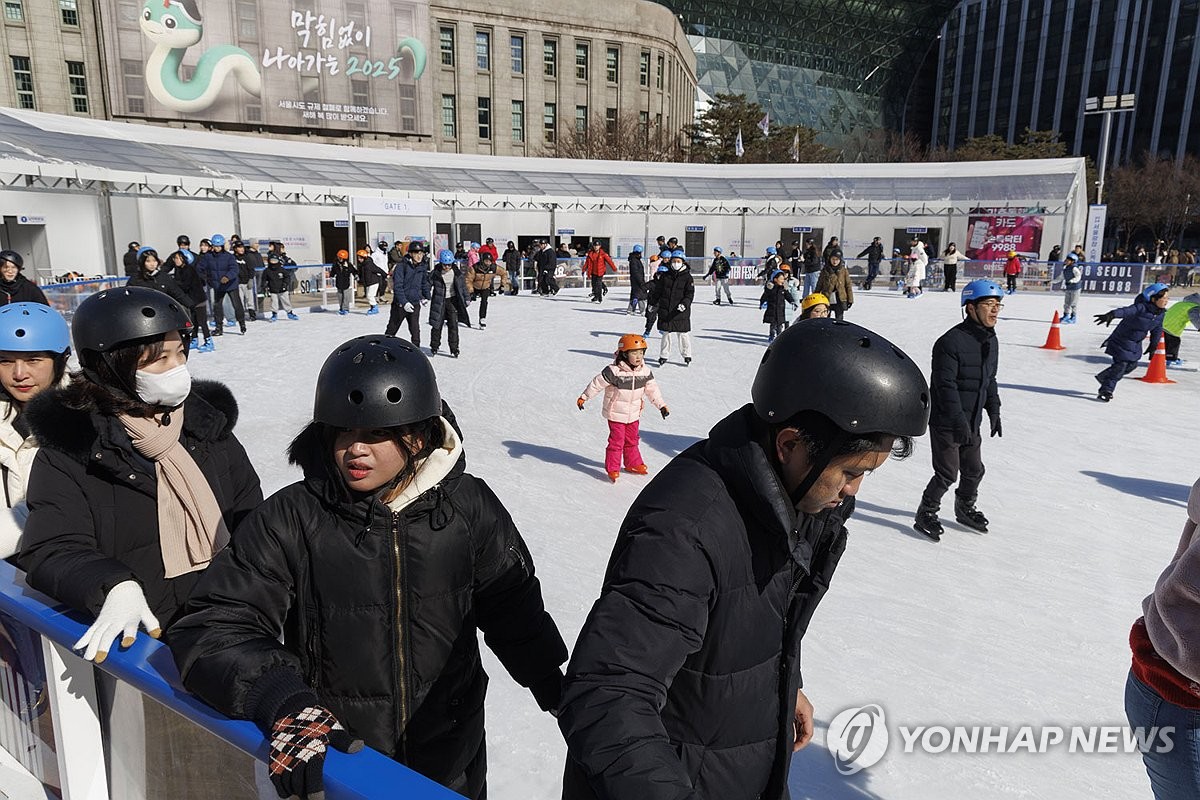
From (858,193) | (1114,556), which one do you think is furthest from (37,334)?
(858,193)

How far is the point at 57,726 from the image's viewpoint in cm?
172

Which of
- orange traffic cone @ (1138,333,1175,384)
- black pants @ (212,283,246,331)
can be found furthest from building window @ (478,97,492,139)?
orange traffic cone @ (1138,333,1175,384)

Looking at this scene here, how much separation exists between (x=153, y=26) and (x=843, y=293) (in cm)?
3497

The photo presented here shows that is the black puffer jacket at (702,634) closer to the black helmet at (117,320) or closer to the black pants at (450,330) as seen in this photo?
the black helmet at (117,320)

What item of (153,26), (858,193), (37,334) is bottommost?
(37,334)

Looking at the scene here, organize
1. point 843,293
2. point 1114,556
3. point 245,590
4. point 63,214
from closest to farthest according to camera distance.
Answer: point 245,590 < point 1114,556 < point 843,293 < point 63,214

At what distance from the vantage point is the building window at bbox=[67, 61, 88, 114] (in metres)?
33.6

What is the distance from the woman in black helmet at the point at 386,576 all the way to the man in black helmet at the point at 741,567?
0.48m

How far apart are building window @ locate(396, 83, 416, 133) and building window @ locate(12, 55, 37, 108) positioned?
15927 millimetres

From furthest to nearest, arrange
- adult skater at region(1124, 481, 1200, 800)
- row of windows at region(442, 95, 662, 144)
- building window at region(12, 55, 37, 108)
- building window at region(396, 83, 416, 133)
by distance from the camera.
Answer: row of windows at region(442, 95, 662, 144)
building window at region(396, 83, 416, 133)
building window at region(12, 55, 37, 108)
adult skater at region(1124, 481, 1200, 800)

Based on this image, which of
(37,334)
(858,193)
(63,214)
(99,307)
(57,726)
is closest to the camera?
(57,726)

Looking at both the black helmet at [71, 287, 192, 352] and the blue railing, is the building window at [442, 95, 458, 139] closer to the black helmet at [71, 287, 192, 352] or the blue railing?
the black helmet at [71, 287, 192, 352]

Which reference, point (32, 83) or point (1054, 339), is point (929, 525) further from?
point (32, 83)

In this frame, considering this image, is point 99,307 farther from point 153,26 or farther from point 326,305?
point 153,26
